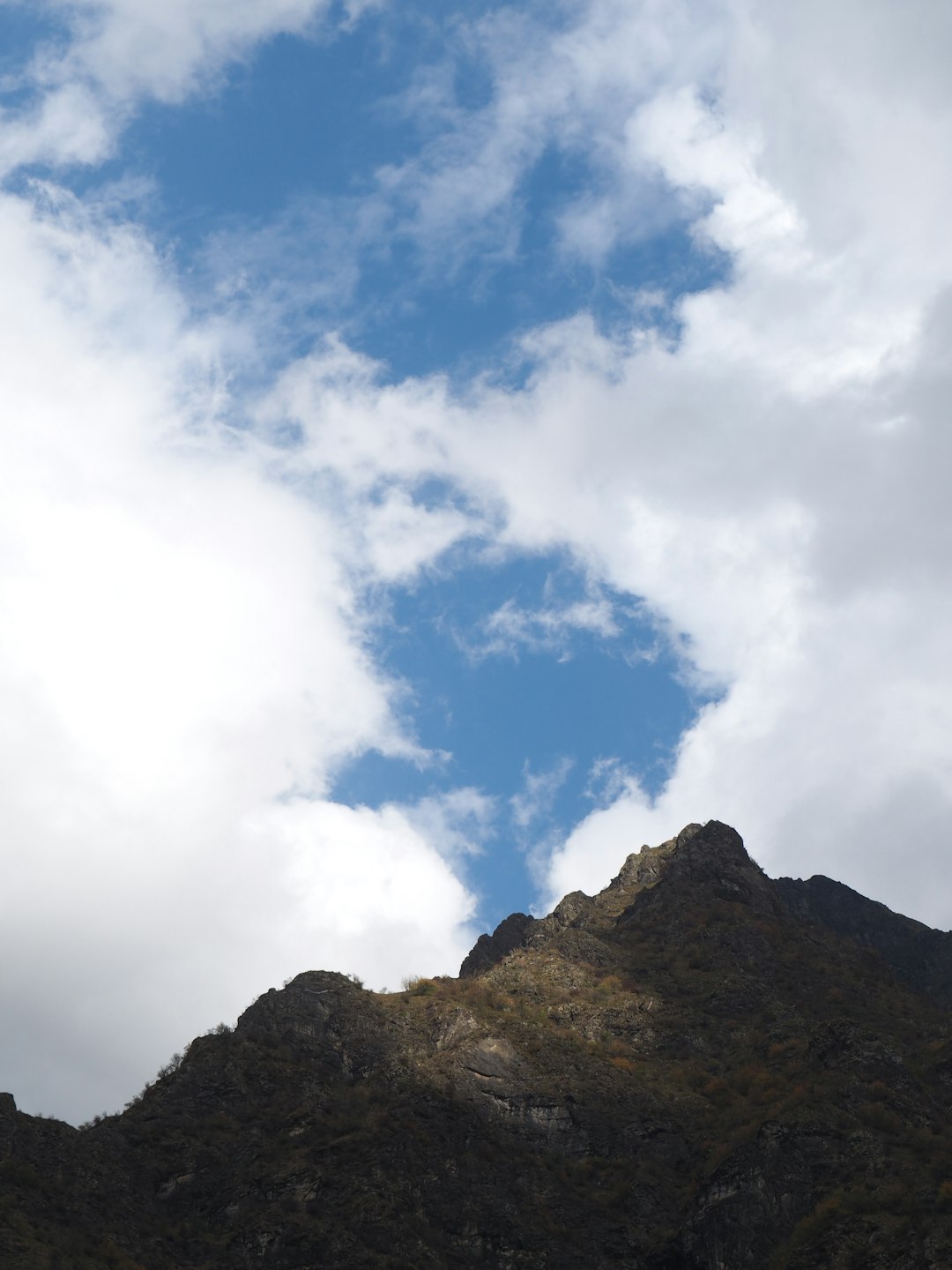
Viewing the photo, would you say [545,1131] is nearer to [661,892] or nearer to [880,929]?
[661,892]

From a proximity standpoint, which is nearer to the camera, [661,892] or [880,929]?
[661,892]

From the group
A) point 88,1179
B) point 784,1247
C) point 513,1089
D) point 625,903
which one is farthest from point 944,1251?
point 625,903

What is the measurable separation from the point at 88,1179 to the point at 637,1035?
51622 millimetres

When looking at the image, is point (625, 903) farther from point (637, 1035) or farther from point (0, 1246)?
point (0, 1246)

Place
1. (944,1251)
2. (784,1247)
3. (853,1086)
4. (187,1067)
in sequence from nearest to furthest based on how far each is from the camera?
(944,1251)
(784,1247)
(853,1086)
(187,1067)

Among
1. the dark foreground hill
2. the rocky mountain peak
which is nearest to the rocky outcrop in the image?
the rocky mountain peak

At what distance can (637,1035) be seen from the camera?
11375cm

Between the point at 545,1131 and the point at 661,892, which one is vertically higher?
the point at 661,892

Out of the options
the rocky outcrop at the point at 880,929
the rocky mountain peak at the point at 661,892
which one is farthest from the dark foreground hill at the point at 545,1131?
the rocky outcrop at the point at 880,929

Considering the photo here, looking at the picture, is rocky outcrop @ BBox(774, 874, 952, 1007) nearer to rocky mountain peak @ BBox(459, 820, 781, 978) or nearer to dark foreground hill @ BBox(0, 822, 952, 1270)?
rocky mountain peak @ BBox(459, 820, 781, 978)

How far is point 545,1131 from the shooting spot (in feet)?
321

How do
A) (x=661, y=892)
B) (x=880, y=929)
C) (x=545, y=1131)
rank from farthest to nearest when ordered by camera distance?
(x=880, y=929)
(x=661, y=892)
(x=545, y=1131)

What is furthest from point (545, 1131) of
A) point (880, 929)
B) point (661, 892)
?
point (880, 929)

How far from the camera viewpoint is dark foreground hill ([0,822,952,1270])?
7994cm
